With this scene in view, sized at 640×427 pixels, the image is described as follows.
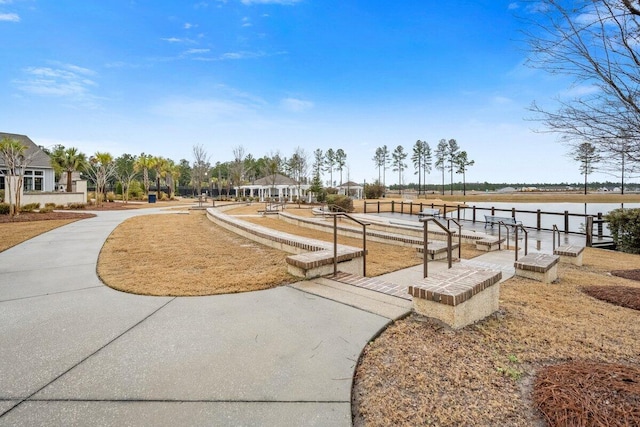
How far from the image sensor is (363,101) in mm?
21375

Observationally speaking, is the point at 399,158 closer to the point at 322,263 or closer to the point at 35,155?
the point at 35,155

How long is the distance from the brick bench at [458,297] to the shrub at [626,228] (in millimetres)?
11871

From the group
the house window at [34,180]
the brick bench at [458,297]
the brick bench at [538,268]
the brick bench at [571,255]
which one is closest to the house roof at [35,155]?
the house window at [34,180]

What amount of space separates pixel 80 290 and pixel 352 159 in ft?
238

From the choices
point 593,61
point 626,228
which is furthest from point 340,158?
point 593,61

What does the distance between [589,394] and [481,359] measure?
0.61 meters

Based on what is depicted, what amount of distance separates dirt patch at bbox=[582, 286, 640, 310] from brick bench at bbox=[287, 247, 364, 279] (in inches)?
132

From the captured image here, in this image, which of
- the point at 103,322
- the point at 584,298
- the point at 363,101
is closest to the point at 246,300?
the point at 103,322

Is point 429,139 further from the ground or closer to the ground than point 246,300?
further from the ground

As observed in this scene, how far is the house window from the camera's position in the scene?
2576 centimetres

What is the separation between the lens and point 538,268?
193 inches

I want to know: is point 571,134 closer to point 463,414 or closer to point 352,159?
point 463,414

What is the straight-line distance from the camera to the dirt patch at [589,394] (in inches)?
65.3

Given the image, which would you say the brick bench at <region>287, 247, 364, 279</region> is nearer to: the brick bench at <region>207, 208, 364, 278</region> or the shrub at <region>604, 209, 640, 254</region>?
the brick bench at <region>207, 208, 364, 278</region>
